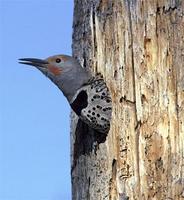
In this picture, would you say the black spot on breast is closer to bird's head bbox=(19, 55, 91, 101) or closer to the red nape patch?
bird's head bbox=(19, 55, 91, 101)

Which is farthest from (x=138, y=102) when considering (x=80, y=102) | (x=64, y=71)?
(x=64, y=71)

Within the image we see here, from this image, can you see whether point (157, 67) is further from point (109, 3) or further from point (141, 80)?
point (109, 3)

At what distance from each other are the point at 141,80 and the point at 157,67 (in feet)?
0.32

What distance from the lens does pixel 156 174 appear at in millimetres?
3074

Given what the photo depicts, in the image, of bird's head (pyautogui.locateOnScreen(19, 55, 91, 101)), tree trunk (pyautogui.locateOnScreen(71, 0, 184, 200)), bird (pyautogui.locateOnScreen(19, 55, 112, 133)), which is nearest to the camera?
tree trunk (pyautogui.locateOnScreen(71, 0, 184, 200))

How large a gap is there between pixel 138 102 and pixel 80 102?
1.19 feet

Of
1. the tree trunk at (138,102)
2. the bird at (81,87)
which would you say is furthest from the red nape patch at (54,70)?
the tree trunk at (138,102)

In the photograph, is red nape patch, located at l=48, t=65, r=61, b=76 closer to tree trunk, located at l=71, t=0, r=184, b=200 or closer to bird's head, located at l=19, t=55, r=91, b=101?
bird's head, located at l=19, t=55, r=91, b=101

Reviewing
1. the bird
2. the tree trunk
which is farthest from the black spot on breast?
the tree trunk

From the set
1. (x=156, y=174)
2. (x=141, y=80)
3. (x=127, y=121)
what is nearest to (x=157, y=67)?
(x=141, y=80)

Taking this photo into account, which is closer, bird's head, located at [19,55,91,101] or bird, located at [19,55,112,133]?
bird, located at [19,55,112,133]

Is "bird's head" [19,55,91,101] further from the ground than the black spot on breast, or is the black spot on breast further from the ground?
"bird's head" [19,55,91,101]

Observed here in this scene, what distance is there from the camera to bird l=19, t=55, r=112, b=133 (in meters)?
3.32

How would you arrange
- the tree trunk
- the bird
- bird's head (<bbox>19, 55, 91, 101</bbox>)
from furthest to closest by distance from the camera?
bird's head (<bbox>19, 55, 91, 101</bbox>) < the bird < the tree trunk
